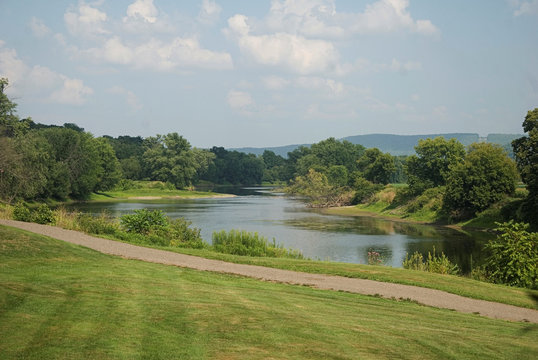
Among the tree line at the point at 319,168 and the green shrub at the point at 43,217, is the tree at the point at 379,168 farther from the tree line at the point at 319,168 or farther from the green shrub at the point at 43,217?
the green shrub at the point at 43,217

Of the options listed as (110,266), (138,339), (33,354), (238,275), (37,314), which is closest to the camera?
(33,354)

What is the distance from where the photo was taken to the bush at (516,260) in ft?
57.4

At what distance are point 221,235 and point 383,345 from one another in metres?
19.6

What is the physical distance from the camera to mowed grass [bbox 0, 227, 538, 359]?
266 inches

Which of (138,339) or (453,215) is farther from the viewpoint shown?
(453,215)

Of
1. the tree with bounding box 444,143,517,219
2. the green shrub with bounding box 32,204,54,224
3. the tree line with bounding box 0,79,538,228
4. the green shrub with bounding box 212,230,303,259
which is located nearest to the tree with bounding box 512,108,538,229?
the tree line with bounding box 0,79,538,228

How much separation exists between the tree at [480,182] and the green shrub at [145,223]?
36.0 m

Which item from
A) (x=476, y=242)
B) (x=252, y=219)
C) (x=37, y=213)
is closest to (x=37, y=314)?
(x=37, y=213)

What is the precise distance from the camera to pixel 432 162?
69375 millimetres

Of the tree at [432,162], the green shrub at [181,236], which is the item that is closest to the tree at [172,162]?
the tree at [432,162]

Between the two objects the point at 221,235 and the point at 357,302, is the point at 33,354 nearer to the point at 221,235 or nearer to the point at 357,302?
the point at 357,302

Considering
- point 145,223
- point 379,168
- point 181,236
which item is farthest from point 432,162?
point 145,223

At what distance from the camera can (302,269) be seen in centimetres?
1789

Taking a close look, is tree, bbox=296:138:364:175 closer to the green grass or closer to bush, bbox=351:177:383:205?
the green grass
